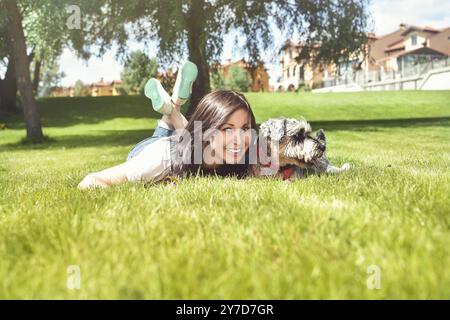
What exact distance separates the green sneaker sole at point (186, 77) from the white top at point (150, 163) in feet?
1.81

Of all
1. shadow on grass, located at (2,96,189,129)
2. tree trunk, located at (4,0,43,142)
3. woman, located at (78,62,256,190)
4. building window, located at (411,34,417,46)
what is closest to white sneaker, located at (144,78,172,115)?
woman, located at (78,62,256,190)

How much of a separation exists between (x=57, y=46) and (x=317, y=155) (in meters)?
16.9

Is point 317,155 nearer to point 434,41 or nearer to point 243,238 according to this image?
point 243,238

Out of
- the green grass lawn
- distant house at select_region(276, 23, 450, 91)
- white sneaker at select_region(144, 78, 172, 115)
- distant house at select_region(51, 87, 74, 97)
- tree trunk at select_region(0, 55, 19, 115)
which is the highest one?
distant house at select_region(276, 23, 450, 91)

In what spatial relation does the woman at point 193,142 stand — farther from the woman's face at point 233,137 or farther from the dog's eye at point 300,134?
the dog's eye at point 300,134

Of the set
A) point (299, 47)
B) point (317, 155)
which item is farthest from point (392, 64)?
point (317, 155)

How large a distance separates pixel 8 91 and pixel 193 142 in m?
30.4

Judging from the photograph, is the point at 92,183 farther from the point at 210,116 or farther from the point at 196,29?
the point at 196,29

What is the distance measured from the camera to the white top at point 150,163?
16.1ft

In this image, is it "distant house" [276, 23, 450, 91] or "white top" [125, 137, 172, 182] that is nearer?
"white top" [125, 137, 172, 182]

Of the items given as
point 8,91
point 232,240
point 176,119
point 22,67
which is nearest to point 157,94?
point 176,119

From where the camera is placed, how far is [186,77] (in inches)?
200

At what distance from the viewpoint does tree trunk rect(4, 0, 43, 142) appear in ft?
49.8

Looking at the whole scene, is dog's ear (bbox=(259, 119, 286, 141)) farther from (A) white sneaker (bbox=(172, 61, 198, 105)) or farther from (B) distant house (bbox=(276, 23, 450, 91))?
(B) distant house (bbox=(276, 23, 450, 91))
